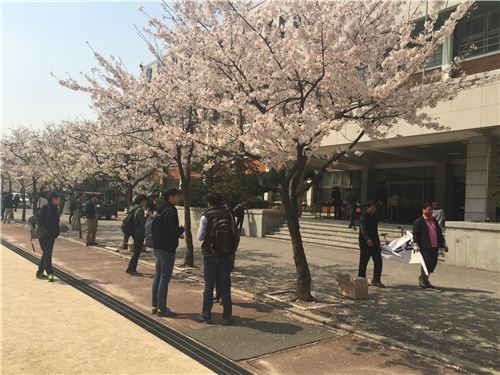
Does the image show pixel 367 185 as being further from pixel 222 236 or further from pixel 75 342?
pixel 75 342

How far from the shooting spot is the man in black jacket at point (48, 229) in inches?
347

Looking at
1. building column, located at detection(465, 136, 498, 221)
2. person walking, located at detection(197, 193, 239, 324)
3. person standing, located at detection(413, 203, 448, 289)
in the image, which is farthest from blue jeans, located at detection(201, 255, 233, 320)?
building column, located at detection(465, 136, 498, 221)

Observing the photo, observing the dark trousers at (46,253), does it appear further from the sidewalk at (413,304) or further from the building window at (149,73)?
the building window at (149,73)

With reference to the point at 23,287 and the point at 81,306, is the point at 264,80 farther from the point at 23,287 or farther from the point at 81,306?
the point at 23,287

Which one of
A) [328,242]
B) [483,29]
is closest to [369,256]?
[328,242]

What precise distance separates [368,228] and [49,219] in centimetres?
642

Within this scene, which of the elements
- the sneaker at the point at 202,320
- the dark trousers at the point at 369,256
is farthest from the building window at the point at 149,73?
the sneaker at the point at 202,320

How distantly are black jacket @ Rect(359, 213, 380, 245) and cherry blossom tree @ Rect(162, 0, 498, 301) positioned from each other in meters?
1.67

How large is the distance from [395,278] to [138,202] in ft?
20.1

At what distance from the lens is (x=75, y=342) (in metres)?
5.02

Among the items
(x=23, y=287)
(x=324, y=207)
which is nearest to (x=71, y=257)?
(x=23, y=287)

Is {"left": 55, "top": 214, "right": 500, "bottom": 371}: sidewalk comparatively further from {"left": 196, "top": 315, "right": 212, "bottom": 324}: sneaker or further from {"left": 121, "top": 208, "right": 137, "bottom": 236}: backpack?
{"left": 121, "top": 208, "right": 137, "bottom": 236}: backpack

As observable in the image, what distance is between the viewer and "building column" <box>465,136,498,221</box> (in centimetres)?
1625

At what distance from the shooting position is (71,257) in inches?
480
